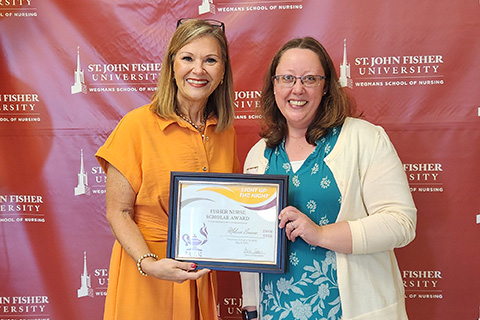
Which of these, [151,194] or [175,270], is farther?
[151,194]

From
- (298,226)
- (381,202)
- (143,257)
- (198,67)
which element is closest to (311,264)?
(298,226)

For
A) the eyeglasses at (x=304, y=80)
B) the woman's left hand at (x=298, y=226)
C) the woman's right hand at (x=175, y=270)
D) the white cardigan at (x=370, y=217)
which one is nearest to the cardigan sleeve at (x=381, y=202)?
the white cardigan at (x=370, y=217)

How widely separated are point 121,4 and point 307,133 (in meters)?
1.48

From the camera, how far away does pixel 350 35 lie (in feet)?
8.34

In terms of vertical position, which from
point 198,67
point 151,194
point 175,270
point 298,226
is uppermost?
point 198,67

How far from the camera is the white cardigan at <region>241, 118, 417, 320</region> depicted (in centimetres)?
152

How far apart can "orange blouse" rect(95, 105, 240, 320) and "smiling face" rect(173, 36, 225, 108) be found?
0.13 metres

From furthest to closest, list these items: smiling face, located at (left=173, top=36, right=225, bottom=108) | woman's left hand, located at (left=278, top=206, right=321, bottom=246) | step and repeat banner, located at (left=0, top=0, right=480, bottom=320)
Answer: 1. step and repeat banner, located at (left=0, top=0, right=480, bottom=320)
2. smiling face, located at (left=173, top=36, right=225, bottom=108)
3. woman's left hand, located at (left=278, top=206, right=321, bottom=246)

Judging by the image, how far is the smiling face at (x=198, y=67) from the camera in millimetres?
1763

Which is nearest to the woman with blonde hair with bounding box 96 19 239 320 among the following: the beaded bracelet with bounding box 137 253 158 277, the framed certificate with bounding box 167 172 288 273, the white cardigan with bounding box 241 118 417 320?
the beaded bracelet with bounding box 137 253 158 277

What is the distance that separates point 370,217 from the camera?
1.54 meters

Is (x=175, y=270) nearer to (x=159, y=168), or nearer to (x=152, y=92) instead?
(x=159, y=168)

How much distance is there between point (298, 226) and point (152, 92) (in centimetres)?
147

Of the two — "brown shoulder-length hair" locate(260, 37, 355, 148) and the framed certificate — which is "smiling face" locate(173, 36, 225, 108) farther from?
the framed certificate
